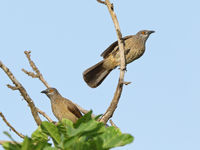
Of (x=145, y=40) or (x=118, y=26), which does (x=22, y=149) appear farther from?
(x=145, y=40)

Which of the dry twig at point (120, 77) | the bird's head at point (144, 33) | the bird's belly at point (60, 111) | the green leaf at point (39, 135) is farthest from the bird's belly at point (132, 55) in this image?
the green leaf at point (39, 135)

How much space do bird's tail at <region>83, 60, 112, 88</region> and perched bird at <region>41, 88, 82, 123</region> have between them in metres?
1.47

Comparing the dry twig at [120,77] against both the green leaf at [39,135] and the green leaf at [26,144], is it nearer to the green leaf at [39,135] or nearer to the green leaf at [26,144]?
the green leaf at [39,135]

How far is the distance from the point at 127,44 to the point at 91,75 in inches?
43.3

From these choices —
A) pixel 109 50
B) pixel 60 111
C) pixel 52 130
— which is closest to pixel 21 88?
pixel 52 130

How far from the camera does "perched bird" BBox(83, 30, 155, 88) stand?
8242 millimetres

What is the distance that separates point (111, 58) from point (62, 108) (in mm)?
2256

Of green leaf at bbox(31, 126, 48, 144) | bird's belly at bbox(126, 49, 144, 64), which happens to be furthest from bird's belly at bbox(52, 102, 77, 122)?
green leaf at bbox(31, 126, 48, 144)

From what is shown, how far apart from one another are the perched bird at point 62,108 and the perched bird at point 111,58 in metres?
1.47

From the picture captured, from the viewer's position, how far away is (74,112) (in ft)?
20.9

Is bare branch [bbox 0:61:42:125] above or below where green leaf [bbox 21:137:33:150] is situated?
above

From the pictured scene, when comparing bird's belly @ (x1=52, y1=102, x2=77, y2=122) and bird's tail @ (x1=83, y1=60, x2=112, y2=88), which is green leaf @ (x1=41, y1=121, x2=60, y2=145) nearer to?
bird's belly @ (x1=52, y1=102, x2=77, y2=122)

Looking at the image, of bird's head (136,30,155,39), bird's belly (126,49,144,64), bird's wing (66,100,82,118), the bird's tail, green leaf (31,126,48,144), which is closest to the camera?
green leaf (31,126,48,144)

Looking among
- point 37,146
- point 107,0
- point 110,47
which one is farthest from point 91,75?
point 37,146
